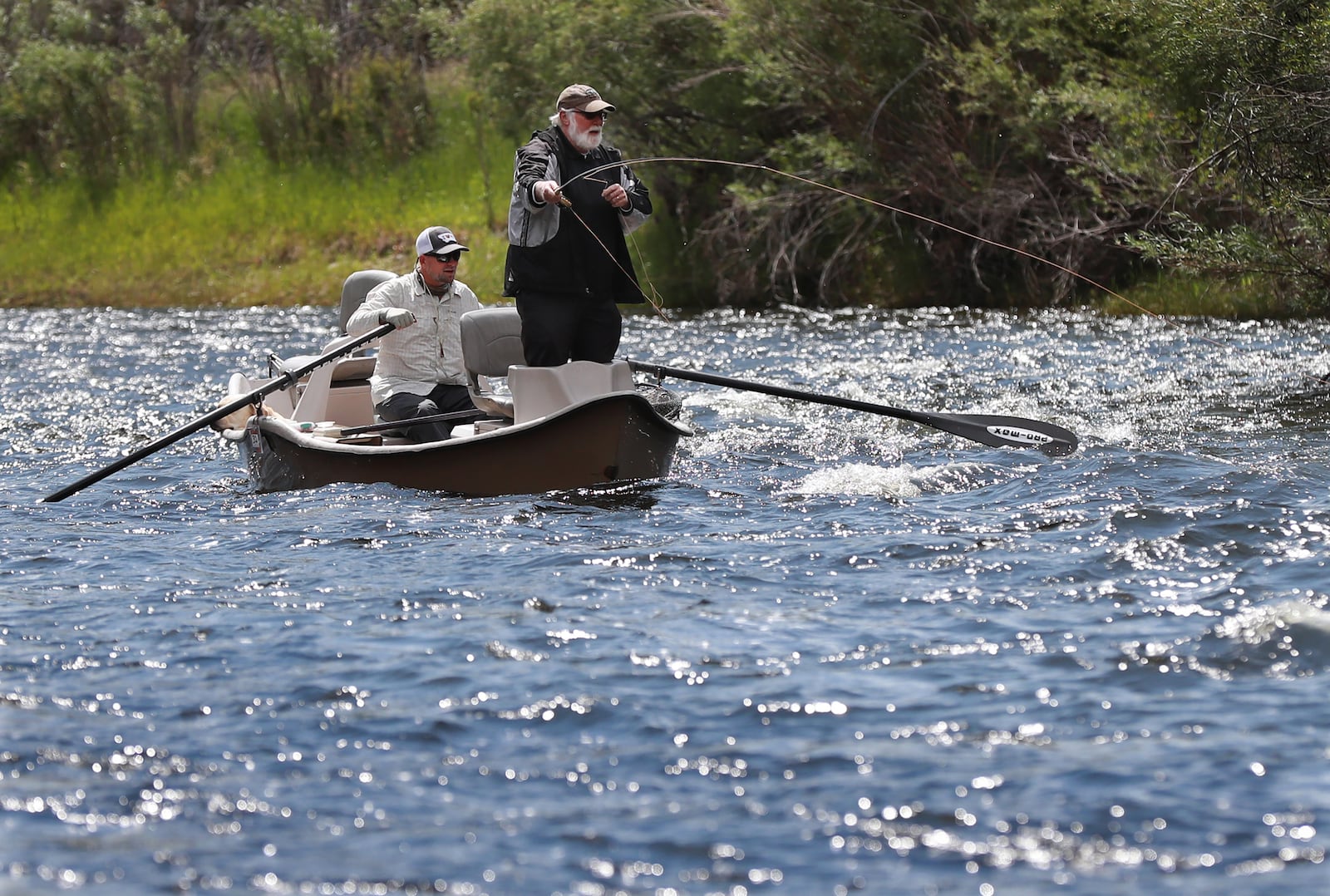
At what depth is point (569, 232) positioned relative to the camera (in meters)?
8.89

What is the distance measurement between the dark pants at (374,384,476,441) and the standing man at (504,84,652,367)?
2.09 feet

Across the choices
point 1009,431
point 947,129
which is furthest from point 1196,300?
point 1009,431

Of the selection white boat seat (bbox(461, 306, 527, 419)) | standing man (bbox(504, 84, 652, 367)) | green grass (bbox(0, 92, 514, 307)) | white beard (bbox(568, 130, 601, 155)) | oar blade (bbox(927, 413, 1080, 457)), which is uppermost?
white beard (bbox(568, 130, 601, 155))

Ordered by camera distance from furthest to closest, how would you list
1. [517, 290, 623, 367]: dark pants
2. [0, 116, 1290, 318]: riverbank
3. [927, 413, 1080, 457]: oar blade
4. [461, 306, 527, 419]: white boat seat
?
[0, 116, 1290, 318]: riverbank, [461, 306, 527, 419]: white boat seat, [927, 413, 1080, 457]: oar blade, [517, 290, 623, 367]: dark pants

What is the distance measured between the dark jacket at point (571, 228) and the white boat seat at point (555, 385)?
1.47 ft

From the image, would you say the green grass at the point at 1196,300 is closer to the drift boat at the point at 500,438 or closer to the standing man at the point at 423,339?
the drift boat at the point at 500,438

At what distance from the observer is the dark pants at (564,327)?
898 cm

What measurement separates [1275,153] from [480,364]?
5781 millimetres

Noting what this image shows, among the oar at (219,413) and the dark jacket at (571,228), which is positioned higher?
the dark jacket at (571,228)

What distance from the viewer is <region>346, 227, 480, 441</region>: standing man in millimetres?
9266

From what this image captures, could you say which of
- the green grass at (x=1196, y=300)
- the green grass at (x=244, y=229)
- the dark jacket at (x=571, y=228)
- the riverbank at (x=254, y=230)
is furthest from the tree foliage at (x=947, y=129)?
the dark jacket at (x=571, y=228)

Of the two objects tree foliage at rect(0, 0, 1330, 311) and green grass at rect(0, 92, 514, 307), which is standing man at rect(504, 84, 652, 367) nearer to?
tree foliage at rect(0, 0, 1330, 311)

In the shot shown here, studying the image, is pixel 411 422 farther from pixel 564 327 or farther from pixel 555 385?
pixel 564 327

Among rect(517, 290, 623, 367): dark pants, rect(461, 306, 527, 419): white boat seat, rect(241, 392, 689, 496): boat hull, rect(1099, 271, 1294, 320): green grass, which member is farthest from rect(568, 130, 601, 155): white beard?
rect(1099, 271, 1294, 320): green grass
